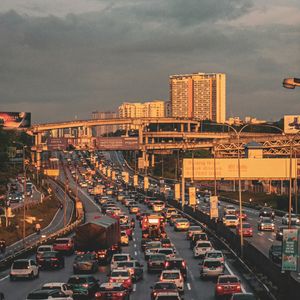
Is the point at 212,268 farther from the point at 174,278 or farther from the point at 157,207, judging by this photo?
the point at 157,207

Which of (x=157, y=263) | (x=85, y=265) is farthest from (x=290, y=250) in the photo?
(x=85, y=265)

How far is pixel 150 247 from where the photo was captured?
59531 mm

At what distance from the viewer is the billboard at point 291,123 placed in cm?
16254

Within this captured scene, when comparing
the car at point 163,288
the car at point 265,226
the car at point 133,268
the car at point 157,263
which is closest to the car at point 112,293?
the car at point 163,288

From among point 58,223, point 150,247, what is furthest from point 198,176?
point 150,247

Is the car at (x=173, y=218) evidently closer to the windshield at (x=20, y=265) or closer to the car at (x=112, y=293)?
the windshield at (x=20, y=265)

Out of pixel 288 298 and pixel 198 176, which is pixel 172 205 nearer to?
pixel 198 176

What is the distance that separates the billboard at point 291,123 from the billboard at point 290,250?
125 meters

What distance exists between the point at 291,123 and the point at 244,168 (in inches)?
1901

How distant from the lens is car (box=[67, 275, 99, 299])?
37406 millimetres

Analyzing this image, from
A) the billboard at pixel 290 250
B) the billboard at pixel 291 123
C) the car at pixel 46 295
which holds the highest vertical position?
the billboard at pixel 291 123

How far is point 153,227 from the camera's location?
7362 cm

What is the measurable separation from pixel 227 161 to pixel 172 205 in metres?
11.3

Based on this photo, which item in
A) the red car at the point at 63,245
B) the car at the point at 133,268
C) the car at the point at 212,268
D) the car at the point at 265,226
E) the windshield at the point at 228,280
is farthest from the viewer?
the car at the point at 265,226
